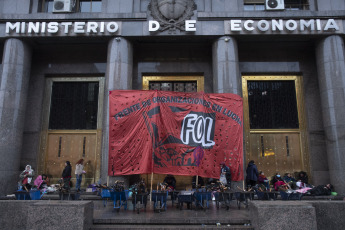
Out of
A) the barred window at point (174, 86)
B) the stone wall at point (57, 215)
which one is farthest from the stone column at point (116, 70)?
the stone wall at point (57, 215)

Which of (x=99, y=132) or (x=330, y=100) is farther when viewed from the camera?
(x=99, y=132)

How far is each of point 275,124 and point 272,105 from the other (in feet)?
4.23

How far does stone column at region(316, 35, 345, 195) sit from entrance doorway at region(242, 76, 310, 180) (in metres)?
1.89

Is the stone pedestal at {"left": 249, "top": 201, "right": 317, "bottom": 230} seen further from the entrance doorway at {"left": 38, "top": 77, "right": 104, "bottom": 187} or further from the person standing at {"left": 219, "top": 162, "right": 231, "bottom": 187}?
the entrance doorway at {"left": 38, "top": 77, "right": 104, "bottom": 187}

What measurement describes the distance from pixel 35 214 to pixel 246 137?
13.2 metres

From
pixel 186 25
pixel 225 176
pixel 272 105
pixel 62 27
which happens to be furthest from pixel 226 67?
pixel 62 27

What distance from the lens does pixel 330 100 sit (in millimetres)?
15320

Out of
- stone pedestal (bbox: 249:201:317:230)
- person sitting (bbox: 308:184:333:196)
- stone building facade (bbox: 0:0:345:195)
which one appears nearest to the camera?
stone pedestal (bbox: 249:201:317:230)

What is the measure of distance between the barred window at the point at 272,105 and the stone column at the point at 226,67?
9.05 feet

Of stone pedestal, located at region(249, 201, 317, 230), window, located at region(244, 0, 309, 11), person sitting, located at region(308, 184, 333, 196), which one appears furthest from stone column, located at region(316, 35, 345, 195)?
stone pedestal, located at region(249, 201, 317, 230)

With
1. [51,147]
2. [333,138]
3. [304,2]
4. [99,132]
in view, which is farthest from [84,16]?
[333,138]

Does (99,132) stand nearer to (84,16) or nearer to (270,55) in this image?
(84,16)

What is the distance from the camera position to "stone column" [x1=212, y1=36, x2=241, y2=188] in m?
15.2

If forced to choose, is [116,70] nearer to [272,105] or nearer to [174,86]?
[174,86]
